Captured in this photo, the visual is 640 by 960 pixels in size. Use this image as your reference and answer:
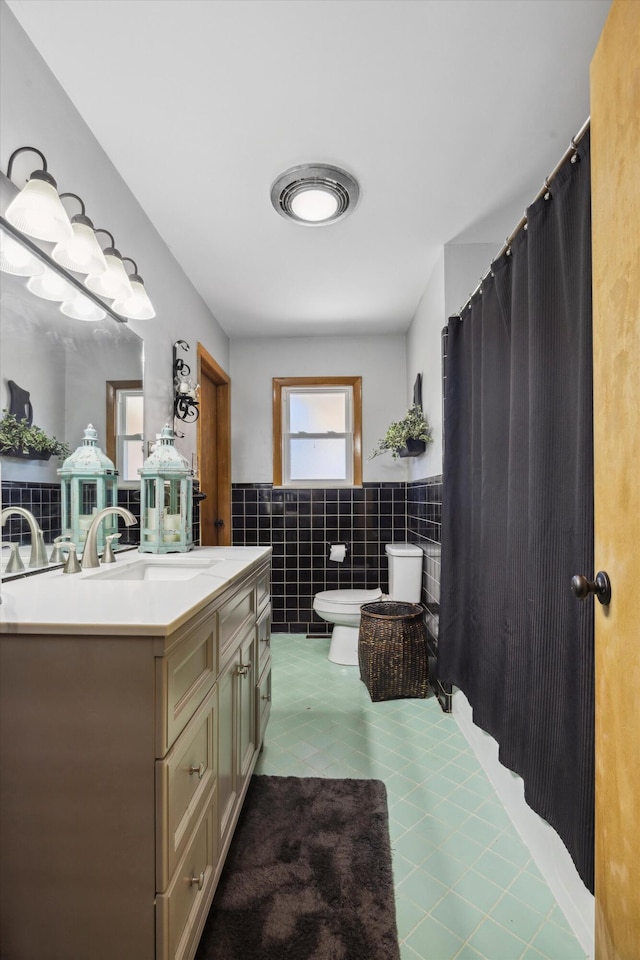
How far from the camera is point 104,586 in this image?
127 centimetres

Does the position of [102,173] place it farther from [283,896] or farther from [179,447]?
[283,896]

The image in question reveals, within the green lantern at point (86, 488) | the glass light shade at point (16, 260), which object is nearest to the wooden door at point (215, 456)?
the green lantern at point (86, 488)

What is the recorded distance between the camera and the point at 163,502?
2117 mm

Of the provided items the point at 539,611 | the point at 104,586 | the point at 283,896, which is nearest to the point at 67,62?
the point at 104,586

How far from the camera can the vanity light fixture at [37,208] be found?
1.29 meters

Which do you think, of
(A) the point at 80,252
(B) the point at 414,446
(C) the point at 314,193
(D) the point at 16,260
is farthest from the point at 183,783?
(B) the point at 414,446

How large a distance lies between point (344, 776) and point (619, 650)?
1.47 metres

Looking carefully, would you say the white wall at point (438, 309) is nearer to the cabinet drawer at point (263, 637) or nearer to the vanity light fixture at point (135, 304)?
the cabinet drawer at point (263, 637)

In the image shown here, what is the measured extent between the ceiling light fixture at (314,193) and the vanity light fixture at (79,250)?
2.83ft

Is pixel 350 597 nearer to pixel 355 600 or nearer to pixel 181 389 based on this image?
pixel 355 600

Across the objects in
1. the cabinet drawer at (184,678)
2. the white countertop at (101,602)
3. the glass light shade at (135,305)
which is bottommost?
the cabinet drawer at (184,678)

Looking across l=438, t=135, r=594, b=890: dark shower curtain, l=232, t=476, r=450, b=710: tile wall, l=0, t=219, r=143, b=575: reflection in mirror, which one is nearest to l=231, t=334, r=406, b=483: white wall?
l=232, t=476, r=450, b=710: tile wall

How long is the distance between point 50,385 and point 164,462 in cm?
66

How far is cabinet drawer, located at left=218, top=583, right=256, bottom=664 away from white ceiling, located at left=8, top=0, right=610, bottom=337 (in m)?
1.61
